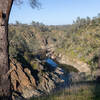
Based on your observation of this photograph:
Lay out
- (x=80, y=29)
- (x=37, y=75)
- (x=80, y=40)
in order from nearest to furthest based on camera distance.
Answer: (x=37, y=75) → (x=80, y=40) → (x=80, y=29)

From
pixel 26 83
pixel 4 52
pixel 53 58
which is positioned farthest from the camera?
Result: pixel 53 58

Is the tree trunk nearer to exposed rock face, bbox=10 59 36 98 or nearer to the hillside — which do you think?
the hillside

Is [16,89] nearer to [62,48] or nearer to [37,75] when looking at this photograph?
[37,75]

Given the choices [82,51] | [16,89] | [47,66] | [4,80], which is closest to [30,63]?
[47,66]

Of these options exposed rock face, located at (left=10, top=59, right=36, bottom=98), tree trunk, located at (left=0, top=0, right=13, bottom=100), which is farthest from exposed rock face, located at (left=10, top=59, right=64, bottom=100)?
tree trunk, located at (left=0, top=0, right=13, bottom=100)

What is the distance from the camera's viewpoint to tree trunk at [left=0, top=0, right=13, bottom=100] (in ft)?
8.54

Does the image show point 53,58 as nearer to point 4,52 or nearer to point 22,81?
point 22,81

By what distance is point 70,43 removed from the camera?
42500mm

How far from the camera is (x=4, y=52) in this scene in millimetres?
2660

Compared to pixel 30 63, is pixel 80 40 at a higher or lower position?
higher

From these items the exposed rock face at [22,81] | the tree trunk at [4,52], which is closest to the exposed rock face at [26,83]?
the exposed rock face at [22,81]

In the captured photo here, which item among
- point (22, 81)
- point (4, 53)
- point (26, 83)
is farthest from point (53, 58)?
point (4, 53)

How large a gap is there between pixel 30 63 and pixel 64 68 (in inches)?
295

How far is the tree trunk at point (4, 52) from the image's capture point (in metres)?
2.60
